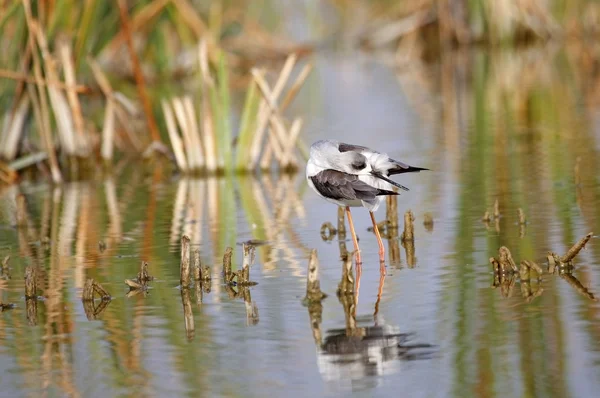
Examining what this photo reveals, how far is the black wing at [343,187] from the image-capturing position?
659 cm

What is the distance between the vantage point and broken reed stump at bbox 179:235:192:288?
264 inches

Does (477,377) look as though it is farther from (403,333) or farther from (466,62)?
(466,62)

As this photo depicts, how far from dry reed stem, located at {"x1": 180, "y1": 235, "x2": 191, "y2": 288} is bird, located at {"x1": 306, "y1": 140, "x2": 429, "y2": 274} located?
0.87 meters

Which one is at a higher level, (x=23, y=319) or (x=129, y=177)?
(x=129, y=177)

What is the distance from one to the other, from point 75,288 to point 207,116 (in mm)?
4729

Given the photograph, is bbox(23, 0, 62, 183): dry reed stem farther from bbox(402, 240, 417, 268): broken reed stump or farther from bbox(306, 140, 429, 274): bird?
bbox(306, 140, 429, 274): bird

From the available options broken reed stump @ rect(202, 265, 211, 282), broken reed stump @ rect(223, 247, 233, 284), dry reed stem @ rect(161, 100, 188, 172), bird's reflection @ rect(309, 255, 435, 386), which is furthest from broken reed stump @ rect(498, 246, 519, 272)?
dry reed stem @ rect(161, 100, 188, 172)

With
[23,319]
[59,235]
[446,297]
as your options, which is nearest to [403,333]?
[446,297]

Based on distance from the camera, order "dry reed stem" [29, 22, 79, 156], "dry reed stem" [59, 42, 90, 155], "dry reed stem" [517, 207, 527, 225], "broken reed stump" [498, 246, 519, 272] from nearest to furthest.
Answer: "broken reed stump" [498, 246, 519, 272], "dry reed stem" [517, 207, 527, 225], "dry reed stem" [29, 22, 79, 156], "dry reed stem" [59, 42, 90, 155]

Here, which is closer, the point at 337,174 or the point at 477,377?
the point at 477,377

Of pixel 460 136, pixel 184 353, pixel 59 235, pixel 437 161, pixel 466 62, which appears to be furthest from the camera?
pixel 466 62

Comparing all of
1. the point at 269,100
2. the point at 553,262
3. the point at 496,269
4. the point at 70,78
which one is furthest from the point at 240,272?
the point at 70,78

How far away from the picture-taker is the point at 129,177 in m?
13.0

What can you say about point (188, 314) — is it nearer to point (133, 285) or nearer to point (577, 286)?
point (133, 285)
